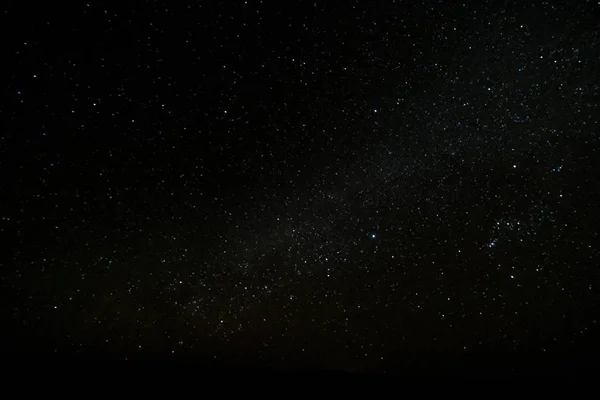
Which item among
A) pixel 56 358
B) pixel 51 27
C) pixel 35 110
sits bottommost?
pixel 56 358

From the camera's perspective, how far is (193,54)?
1.51 meters

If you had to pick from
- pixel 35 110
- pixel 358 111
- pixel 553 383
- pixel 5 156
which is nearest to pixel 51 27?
pixel 35 110

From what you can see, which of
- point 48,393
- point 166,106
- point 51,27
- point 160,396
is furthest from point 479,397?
point 51,27

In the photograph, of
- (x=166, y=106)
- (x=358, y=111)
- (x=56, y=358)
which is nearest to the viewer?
(x=166, y=106)

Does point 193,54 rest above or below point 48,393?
above

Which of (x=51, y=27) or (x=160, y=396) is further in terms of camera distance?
(x=160, y=396)

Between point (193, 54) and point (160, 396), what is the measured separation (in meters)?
1.79

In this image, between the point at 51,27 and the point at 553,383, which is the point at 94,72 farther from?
the point at 553,383

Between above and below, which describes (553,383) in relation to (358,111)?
below

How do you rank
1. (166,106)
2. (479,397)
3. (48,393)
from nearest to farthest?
(48,393), (166,106), (479,397)

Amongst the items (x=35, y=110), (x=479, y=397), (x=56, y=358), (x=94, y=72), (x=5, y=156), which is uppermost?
(x=94, y=72)

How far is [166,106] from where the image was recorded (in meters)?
1.58

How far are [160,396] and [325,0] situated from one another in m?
2.19

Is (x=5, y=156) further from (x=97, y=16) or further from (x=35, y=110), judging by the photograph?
(x=97, y=16)
